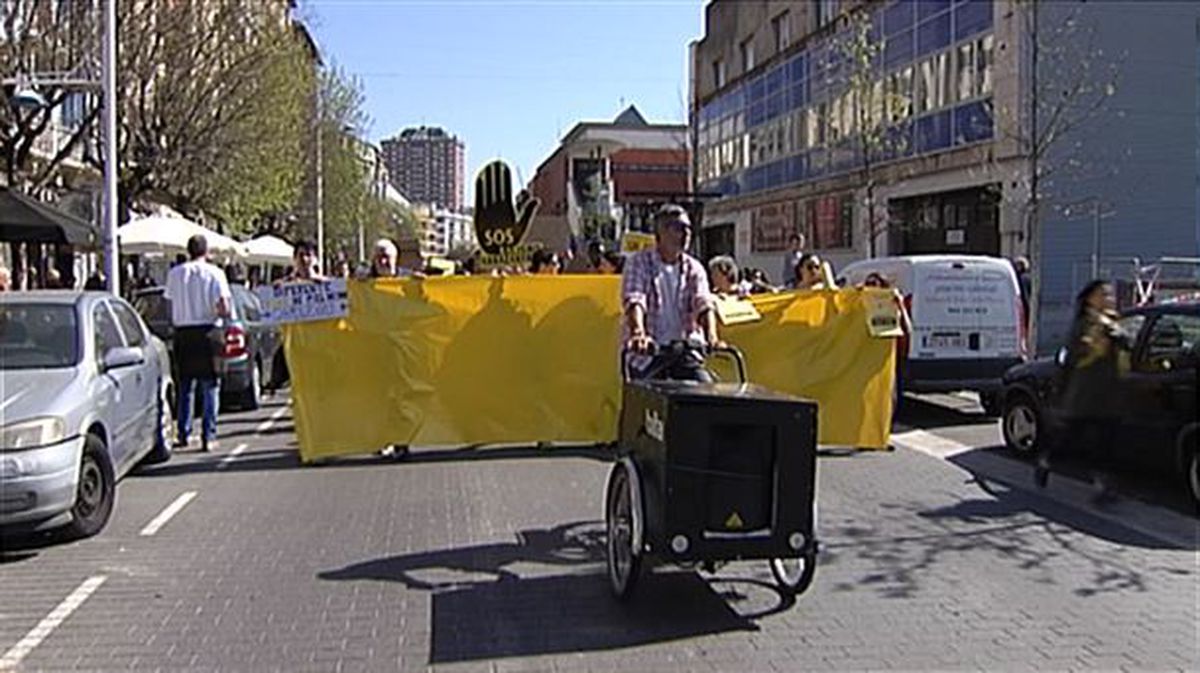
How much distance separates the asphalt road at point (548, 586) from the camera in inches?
215

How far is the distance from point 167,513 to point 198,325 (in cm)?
292

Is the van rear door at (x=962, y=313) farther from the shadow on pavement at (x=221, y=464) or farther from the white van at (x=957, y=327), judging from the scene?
the shadow on pavement at (x=221, y=464)

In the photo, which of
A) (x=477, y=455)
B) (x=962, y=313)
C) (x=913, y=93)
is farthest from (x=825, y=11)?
(x=477, y=455)

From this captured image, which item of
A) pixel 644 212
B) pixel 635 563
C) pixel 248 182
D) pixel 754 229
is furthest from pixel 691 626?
pixel 754 229

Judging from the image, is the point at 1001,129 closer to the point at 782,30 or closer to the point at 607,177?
the point at 782,30

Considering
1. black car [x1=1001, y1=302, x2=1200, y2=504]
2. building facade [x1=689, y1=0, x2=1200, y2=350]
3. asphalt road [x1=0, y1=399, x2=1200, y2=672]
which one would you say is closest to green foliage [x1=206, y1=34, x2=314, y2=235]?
building facade [x1=689, y1=0, x2=1200, y2=350]

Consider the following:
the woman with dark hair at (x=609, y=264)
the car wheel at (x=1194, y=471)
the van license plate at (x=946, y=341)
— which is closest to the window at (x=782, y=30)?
the woman with dark hair at (x=609, y=264)

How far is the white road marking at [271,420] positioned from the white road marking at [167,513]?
361cm

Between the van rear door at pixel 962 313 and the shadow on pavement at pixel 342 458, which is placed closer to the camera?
the shadow on pavement at pixel 342 458

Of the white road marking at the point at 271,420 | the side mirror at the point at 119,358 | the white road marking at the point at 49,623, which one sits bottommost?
the white road marking at the point at 49,623

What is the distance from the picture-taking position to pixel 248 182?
29.8 m

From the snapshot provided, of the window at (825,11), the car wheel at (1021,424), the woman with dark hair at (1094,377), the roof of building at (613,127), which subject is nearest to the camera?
the woman with dark hair at (1094,377)

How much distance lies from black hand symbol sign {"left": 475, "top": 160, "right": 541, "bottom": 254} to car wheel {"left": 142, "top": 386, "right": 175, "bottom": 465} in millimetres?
4281

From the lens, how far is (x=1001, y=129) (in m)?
27.4
